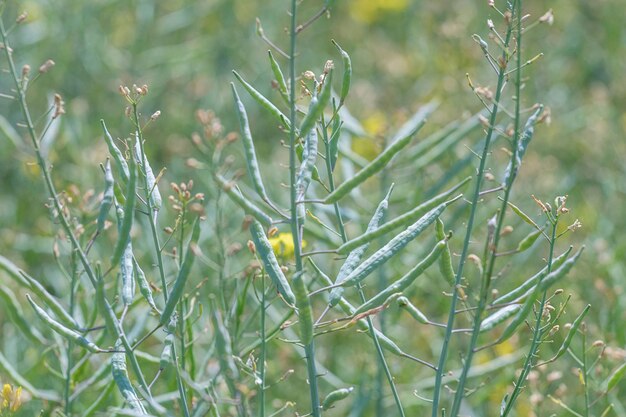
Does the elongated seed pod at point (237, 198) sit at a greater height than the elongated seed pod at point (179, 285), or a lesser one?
greater

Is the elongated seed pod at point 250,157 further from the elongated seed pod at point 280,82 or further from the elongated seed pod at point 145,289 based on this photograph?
the elongated seed pod at point 145,289

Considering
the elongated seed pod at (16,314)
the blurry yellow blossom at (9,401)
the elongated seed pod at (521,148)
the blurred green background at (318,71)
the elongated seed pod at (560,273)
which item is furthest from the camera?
the blurred green background at (318,71)

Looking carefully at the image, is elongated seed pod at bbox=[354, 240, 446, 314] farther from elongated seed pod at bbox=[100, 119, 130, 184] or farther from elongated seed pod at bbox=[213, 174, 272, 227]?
elongated seed pod at bbox=[100, 119, 130, 184]

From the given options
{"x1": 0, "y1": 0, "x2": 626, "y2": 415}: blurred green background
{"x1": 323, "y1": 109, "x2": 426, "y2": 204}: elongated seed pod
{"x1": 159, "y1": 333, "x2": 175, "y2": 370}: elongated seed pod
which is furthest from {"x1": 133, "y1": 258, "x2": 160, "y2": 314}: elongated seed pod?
{"x1": 0, "y1": 0, "x2": 626, "y2": 415}: blurred green background

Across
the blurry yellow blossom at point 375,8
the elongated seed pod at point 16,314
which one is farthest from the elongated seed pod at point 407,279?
the blurry yellow blossom at point 375,8

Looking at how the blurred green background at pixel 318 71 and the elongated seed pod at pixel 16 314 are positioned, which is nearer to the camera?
the elongated seed pod at pixel 16 314

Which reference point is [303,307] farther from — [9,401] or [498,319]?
[9,401]
